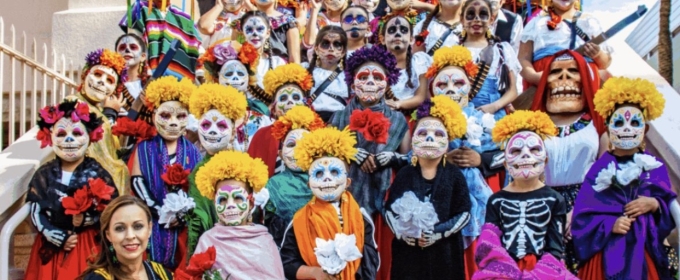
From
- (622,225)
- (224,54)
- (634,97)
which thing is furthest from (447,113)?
(224,54)

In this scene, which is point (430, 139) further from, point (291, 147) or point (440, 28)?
point (440, 28)

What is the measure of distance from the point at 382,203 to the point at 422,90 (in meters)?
1.39

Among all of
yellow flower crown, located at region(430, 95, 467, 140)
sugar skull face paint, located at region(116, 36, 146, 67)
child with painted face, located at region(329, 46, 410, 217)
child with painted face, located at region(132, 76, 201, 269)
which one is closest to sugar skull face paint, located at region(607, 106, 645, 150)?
yellow flower crown, located at region(430, 95, 467, 140)

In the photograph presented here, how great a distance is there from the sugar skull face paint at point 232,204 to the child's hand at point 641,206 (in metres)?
2.47

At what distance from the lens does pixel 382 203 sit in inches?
314

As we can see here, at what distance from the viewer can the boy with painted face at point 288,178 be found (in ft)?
25.5

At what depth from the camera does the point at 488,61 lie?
29.3ft

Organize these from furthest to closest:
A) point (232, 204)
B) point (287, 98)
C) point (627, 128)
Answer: point (287, 98) → point (627, 128) → point (232, 204)

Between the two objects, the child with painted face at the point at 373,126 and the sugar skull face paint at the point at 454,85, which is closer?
the child with painted face at the point at 373,126

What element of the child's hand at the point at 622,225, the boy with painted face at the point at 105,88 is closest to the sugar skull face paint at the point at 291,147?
the boy with painted face at the point at 105,88

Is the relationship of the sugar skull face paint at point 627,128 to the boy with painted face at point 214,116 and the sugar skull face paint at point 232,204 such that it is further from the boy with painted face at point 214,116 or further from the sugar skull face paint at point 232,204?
the boy with painted face at point 214,116

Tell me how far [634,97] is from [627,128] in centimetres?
22

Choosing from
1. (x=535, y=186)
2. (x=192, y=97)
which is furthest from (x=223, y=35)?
(x=535, y=186)

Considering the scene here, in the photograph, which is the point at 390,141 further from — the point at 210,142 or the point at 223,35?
the point at 223,35
